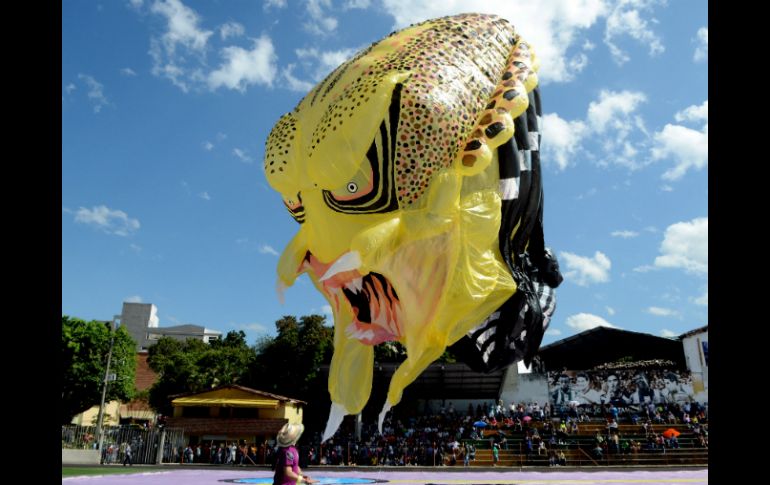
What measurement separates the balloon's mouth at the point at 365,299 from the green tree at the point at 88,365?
105ft

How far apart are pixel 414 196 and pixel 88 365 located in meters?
34.2

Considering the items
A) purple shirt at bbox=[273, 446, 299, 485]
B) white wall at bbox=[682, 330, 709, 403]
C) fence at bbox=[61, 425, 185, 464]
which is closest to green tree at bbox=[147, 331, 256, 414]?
fence at bbox=[61, 425, 185, 464]

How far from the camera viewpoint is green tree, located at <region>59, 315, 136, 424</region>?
107 ft

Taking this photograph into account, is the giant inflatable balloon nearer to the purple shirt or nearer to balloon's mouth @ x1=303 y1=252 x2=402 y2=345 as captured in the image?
balloon's mouth @ x1=303 y1=252 x2=402 y2=345

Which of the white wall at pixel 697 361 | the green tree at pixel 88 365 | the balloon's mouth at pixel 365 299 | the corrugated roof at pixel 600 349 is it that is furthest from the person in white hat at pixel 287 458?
the green tree at pixel 88 365

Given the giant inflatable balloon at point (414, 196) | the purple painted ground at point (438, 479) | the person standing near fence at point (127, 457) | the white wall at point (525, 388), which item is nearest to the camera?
the giant inflatable balloon at point (414, 196)

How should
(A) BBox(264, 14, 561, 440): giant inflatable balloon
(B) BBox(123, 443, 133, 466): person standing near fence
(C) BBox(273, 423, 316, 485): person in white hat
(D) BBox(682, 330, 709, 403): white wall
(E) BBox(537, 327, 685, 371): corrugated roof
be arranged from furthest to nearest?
(E) BBox(537, 327, 685, 371): corrugated roof
(D) BBox(682, 330, 709, 403): white wall
(B) BBox(123, 443, 133, 466): person standing near fence
(C) BBox(273, 423, 316, 485): person in white hat
(A) BBox(264, 14, 561, 440): giant inflatable balloon

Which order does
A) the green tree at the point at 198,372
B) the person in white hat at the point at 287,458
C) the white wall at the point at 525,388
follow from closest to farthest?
the person in white hat at the point at 287,458 < the white wall at the point at 525,388 < the green tree at the point at 198,372

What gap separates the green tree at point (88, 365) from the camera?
32.8 meters

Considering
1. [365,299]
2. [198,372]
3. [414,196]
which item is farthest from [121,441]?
[414,196]

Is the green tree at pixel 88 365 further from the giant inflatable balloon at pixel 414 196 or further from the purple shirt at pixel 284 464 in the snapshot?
the giant inflatable balloon at pixel 414 196
